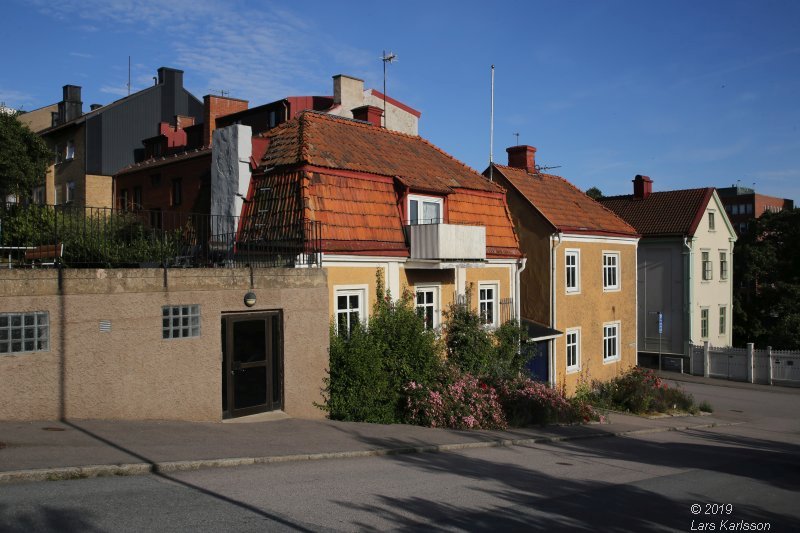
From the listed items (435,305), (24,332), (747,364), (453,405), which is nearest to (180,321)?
(24,332)

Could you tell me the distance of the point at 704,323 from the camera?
36.5 m

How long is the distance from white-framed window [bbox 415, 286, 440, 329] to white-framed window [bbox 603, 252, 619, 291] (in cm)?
1066

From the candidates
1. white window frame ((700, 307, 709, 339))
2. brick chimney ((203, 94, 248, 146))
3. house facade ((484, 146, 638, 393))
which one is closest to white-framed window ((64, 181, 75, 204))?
brick chimney ((203, 94, 248, 146))

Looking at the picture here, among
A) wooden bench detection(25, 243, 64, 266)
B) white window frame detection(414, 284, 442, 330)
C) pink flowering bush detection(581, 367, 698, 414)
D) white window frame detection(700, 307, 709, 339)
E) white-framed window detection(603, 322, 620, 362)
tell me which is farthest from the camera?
white window frame detection(700, 307, 709, 339)

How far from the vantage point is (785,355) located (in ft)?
102

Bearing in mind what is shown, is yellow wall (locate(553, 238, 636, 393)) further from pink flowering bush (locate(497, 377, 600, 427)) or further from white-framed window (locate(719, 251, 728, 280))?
white-framed window (locate(719, 251, 728, 280))

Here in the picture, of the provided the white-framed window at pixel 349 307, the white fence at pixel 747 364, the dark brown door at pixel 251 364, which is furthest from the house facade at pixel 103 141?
the white fence at pixel 747 364

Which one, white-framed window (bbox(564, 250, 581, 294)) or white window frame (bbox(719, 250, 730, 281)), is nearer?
white-framed window (bbox(564, 250, 581, 294))

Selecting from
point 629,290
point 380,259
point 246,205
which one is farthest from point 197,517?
point 629,290

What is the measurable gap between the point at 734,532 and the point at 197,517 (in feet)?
20.4

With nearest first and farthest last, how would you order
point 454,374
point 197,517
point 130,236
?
point 197,517, point 130,236, point 454,374

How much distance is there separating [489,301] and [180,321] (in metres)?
10.9

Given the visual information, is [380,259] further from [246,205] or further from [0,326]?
[0,326]

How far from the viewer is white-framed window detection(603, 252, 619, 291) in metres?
27.0
